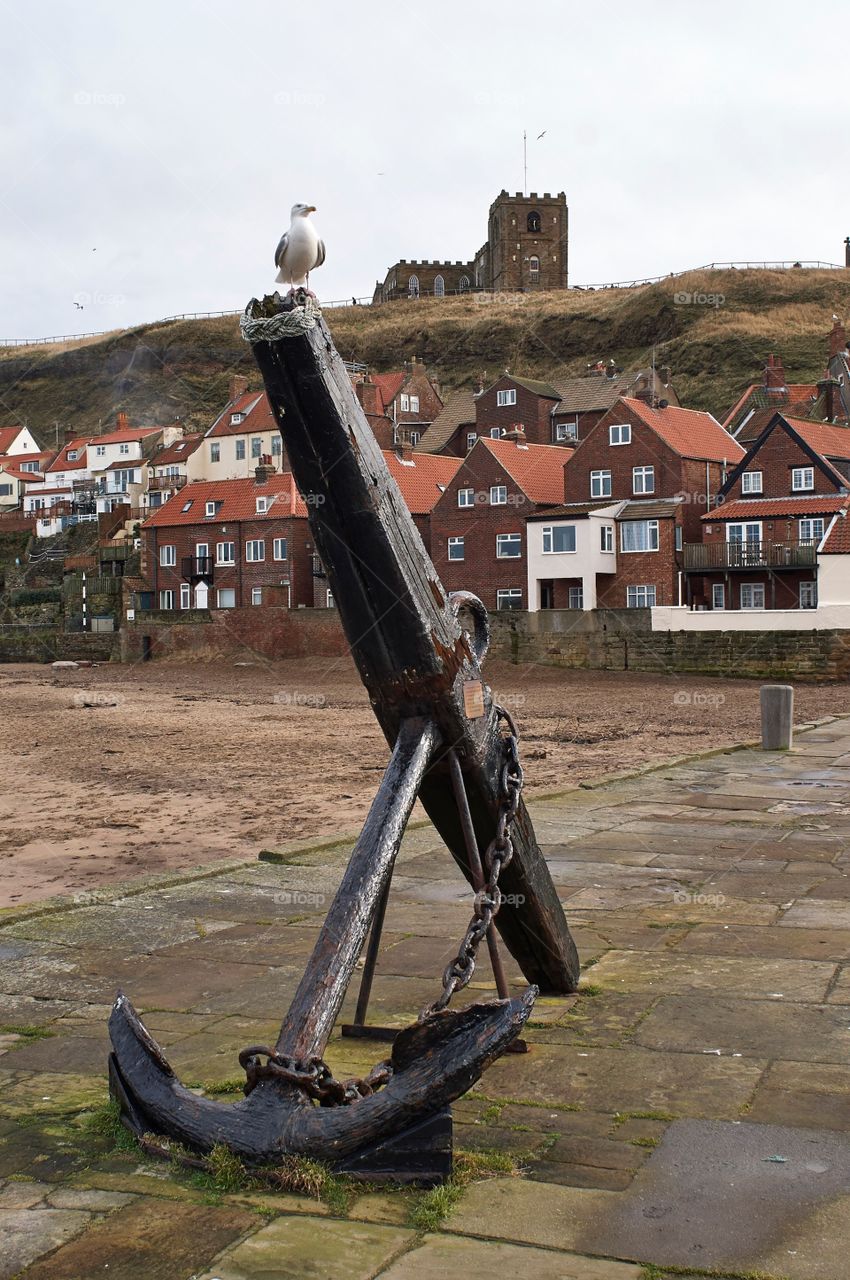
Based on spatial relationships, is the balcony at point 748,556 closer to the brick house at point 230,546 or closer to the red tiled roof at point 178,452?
the brick house at point 230,546

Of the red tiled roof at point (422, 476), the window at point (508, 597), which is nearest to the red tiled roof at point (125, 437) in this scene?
the red tiled roof at point (422, 476)

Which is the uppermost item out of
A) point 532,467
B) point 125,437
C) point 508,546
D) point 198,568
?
point 125,437

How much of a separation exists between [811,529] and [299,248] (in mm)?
42009

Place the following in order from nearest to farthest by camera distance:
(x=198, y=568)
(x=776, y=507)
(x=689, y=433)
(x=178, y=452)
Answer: (x=776, y=507) < (x=689, y=433) < (x=198, y=568) < (x=178, y=452)

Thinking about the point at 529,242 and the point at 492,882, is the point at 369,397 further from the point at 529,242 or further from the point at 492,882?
the point at 529,242

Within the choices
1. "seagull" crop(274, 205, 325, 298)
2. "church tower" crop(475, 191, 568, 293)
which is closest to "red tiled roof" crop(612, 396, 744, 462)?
"seagull" crop(274, 205, 325, 298)

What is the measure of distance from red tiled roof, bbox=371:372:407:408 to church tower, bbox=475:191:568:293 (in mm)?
54077

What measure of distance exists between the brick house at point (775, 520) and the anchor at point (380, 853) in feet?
128

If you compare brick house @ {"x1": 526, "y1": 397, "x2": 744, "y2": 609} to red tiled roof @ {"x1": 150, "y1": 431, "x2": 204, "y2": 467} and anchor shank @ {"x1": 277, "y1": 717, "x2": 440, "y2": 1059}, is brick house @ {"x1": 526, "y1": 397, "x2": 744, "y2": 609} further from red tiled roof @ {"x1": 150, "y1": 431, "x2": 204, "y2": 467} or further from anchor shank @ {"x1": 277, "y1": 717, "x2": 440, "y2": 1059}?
anchor shank @ {"x1": 277, "y1": 717, "x2": 440, "y2": 1059}

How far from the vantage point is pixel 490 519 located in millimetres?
51281

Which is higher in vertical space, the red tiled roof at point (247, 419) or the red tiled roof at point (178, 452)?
the red tiled roof at point (247, 419)

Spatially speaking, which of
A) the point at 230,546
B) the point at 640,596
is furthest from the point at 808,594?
the point at 230,546

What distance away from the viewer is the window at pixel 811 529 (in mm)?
42938

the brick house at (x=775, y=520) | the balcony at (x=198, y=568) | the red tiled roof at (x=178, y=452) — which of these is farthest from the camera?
the red tiled roof at (x=178, y=452)
